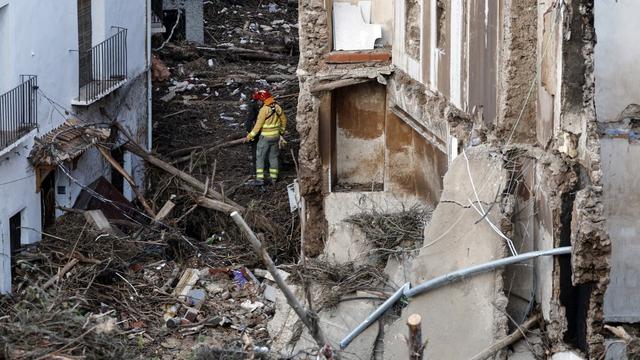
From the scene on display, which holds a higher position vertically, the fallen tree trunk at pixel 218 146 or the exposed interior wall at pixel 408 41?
the exposed interior wall at pixel 408 41

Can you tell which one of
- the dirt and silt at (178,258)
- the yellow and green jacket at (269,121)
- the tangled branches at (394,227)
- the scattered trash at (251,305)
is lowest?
the scattered trash at (251,305)

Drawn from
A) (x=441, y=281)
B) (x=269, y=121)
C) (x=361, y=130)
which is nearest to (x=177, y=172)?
(x=269, y=121)

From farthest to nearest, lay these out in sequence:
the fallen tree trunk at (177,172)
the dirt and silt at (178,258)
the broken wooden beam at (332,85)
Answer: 1. the fallen tree trunk at (177,172)
2. the broken wooden beam at (332,85)
3. the dirt and silt at (178,258)

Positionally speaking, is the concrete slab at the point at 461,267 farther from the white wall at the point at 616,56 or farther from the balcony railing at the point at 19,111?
the balcony railing at the point at 19,111

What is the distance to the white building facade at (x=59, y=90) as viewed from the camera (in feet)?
62.2

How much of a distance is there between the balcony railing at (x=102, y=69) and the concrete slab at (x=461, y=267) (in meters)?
10.5

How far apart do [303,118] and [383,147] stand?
1.30 m

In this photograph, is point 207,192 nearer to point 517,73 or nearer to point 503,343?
point 517,73

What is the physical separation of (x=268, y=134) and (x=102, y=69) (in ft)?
12.7

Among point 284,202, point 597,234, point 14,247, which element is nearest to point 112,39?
point 284,202

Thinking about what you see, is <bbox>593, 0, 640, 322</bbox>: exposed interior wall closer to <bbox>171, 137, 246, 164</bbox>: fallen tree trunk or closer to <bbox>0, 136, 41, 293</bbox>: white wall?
<bbox>0, 136, 41, 293</bbox>: white wall

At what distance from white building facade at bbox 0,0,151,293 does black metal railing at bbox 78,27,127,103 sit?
0.06 ft

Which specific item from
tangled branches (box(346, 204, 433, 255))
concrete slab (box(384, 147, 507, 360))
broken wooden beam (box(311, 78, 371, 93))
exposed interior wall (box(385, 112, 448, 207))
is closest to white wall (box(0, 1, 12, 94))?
broken wooden beam (box(311, 78, 371, 93))

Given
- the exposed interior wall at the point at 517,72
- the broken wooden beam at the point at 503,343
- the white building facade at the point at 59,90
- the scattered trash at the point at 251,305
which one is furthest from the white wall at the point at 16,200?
the exposed interior wall at the point at 517,72
